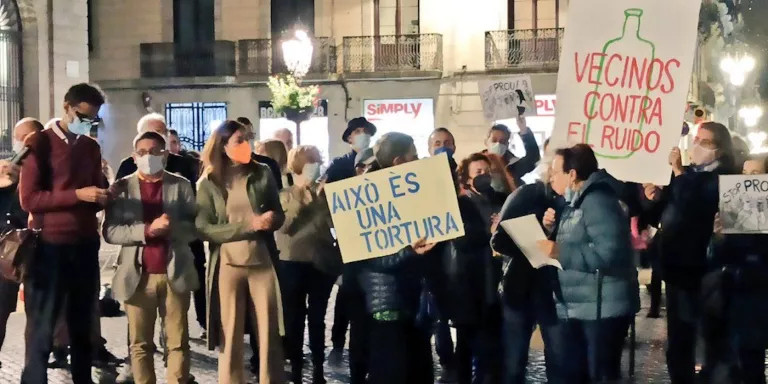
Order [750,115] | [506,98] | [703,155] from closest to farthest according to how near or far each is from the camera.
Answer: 1. [703,155]
2. [506,98]
3. [750,115]

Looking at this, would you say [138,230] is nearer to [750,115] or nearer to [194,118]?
[194,118]


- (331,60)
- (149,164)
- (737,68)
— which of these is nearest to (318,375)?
(149,164)

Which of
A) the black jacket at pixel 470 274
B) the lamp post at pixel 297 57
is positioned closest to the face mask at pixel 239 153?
the black jacket at pixel 470 274

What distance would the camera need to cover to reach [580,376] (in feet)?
20.9

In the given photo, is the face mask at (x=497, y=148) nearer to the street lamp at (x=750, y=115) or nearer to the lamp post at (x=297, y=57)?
the lamp post at (x=297, y=57)

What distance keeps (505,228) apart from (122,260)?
2.54 meters

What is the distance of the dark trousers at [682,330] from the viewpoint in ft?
23.4

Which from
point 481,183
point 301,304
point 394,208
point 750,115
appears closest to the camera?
point 394,208

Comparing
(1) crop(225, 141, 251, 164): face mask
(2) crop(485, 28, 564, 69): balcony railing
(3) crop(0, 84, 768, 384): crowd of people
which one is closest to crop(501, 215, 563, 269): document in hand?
(3) crop(0, 84, 768, 384): crowd of people

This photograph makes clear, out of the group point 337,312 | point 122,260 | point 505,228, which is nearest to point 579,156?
point 505,228

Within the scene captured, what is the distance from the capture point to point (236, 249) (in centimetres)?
706

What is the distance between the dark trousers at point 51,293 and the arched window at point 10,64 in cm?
1035

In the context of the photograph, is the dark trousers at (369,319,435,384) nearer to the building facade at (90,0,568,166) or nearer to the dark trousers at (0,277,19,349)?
the dark trousers at (0,277,19,349)

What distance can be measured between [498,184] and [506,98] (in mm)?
4740
